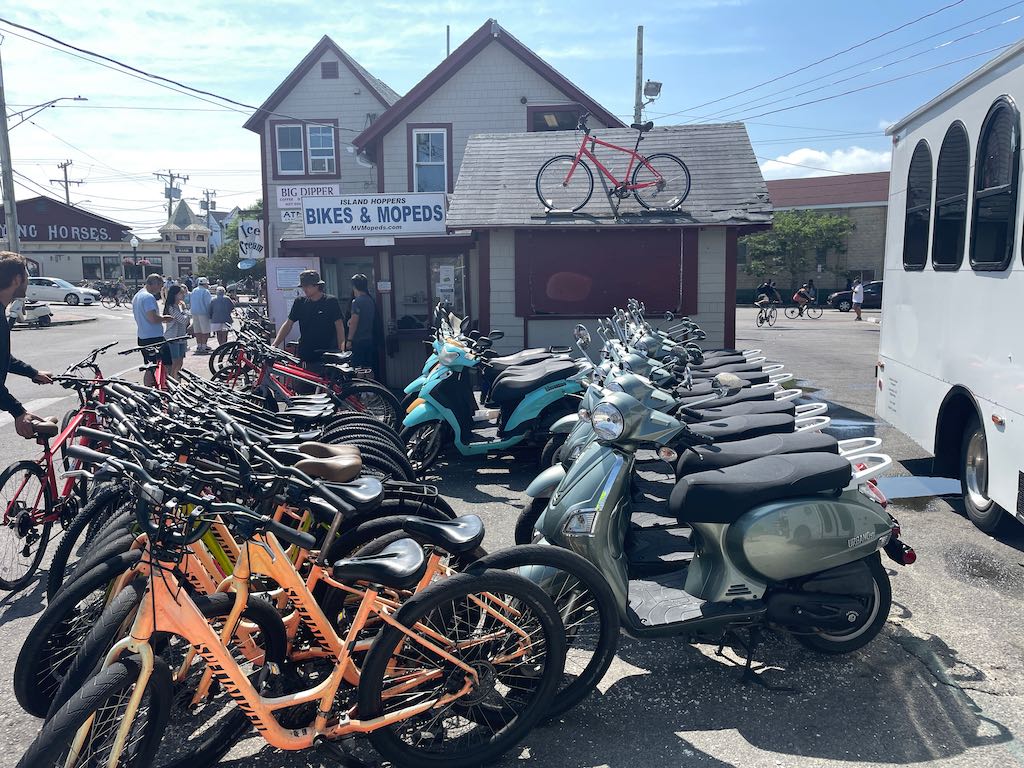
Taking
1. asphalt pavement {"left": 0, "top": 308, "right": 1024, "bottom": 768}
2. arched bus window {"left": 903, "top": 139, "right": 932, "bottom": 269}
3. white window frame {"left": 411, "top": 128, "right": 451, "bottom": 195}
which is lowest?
asphalt pavement {"left": 0, "top": 308, "right": 1024, "bottom": 768}

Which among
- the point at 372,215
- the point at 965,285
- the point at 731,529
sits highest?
the point at 372,215

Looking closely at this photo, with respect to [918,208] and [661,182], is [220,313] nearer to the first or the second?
[661,182]

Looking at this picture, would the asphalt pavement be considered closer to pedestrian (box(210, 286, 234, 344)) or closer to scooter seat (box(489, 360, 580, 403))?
scooter seat (box(489, 360, 580, 403))

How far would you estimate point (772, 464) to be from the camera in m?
3.97

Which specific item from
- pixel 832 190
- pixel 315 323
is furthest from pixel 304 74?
pixel 832 190

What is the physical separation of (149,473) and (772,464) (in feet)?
9.26

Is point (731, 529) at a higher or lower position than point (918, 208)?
lower

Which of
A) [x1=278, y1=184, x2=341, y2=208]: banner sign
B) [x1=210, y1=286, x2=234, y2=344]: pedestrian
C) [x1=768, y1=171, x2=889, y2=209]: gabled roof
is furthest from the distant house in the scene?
[x1=210, y1=286, x2=234, y2=344]: pedestrian

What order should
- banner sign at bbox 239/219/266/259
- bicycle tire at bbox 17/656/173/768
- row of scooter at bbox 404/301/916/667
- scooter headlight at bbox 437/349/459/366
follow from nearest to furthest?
1. bicycle tire at bbox 17/656/173/768
2. row of scooter at bbox 404/301/916/667
3. scooter headlight at bbox 437/349/459/366
4. banner sign at bbox 239/219/266/259

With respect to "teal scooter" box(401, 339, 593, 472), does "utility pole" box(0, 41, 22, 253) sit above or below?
above

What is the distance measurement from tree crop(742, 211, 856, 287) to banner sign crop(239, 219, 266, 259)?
28.6 m

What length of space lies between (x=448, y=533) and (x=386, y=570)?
403 millimetres

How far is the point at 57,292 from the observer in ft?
134

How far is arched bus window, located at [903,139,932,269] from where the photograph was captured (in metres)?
6.72
